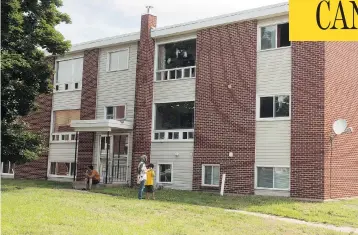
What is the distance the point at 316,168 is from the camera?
57.0ft

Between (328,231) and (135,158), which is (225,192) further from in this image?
(328,231)

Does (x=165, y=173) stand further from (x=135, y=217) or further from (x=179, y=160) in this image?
(x=135, y=217)

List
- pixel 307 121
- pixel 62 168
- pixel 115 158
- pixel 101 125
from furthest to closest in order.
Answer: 1. pixel 62 168
2. pixel 115 158
3. pixel 101 125
4. pixel 307 121

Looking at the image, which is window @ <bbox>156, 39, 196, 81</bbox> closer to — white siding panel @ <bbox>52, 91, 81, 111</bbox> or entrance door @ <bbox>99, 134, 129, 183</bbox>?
entrance door @ <bbox>99, 134, 129, 183</bbox>

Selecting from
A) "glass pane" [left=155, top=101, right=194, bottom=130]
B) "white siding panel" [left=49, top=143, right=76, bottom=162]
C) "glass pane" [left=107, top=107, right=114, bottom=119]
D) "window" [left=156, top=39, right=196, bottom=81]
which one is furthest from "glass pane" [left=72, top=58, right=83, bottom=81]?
"glass pane" [left=155, top=101, right=194, bottom=130]

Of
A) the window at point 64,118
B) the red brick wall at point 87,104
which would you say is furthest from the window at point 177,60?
the window at point 64,118

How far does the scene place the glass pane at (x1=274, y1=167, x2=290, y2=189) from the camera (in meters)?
18.1

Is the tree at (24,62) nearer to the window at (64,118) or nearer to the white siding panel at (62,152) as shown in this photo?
the white siding panel at (62,152)

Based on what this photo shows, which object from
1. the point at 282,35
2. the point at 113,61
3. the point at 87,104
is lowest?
the point at 87,104

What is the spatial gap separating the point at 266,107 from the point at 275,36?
278 cm

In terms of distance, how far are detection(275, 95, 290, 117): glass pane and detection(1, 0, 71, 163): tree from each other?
8251mm

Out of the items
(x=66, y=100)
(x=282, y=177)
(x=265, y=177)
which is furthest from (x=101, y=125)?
(x=282, y=177)

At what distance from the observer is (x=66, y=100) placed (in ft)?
84.5

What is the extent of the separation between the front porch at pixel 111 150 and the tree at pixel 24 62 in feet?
12.9
